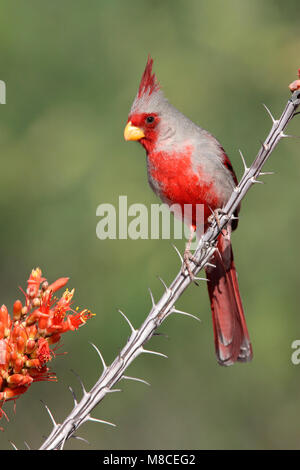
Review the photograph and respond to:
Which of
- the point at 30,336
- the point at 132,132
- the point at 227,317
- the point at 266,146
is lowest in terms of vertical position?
the point at 227,317

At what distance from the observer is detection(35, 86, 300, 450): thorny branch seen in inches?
66.6

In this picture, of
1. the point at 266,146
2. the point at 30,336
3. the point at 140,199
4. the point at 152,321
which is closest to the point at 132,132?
the point at 140,199

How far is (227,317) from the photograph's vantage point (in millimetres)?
3314

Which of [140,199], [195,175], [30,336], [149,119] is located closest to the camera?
[30,336]

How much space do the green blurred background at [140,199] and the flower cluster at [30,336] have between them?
2411mm

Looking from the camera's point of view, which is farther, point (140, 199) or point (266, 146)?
point (140, 199)

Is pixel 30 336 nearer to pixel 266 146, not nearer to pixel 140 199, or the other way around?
pixel 266 146

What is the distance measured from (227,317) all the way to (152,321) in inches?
58.4

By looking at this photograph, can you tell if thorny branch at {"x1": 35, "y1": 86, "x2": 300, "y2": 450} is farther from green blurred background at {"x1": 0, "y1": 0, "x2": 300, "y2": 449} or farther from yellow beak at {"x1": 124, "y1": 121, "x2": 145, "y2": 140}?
green blurred background at {"x1": 0, "y1": 0, "x2": 300, "y2": 449}

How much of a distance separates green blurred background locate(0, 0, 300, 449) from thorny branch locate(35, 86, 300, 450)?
2188 mm

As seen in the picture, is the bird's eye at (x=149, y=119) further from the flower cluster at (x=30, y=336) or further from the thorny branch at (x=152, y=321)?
the flower cluster at (x=30, y=336)

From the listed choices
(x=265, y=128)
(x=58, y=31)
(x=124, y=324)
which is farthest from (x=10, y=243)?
(x=265, y=128)

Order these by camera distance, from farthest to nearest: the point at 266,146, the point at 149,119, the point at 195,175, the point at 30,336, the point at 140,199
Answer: the point at 140,199 → the point at 149,119 → the point at 195,175 → the point at 266,146 → the point at 30,336

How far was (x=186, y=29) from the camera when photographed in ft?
16.9
